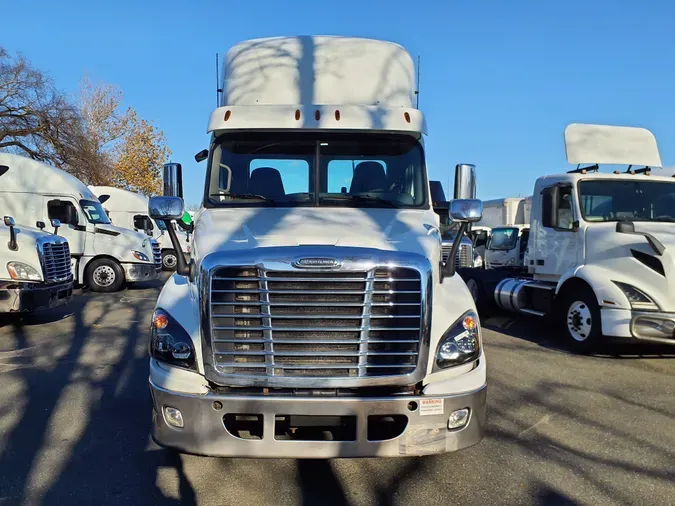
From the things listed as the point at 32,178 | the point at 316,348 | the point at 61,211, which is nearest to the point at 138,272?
the point at 61,211

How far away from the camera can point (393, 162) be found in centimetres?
514

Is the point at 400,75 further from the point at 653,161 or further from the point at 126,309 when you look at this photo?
the point at 126,309

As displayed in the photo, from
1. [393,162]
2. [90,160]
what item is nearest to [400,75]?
[393,162]

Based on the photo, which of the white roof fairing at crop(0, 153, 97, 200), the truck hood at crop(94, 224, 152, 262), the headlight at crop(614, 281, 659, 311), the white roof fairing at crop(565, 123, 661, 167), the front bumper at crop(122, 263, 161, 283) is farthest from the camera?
the front bumper at crop(122, 263, 161, 283)

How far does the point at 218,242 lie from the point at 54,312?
9407mm

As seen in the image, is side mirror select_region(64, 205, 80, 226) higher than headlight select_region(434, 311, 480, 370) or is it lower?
higher

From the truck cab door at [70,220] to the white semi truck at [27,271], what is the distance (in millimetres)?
4665

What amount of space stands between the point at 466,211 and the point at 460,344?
124 centimetres

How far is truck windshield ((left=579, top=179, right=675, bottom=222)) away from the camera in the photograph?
8680mm

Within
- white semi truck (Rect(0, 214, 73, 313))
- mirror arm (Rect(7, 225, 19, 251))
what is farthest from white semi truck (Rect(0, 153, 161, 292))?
mirror arm (Rect(7, 225, 19, 251))

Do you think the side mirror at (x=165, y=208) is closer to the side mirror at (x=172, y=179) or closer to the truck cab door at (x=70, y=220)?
the side mirror at (x=172, y=179)

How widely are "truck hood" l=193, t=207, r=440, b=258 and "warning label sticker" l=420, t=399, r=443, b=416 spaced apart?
3.11 feet

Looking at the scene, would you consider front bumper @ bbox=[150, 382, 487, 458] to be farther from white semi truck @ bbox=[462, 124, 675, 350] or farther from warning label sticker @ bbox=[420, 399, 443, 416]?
white semi truck @ bbox=[462, 124, 675, 350]

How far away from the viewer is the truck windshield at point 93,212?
49.5ft
